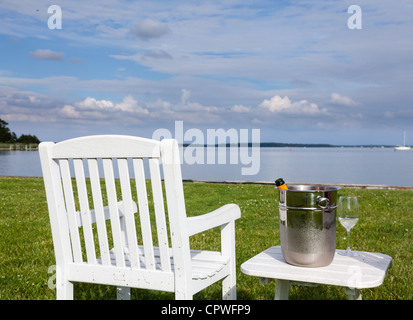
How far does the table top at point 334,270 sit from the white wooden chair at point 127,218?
337mm

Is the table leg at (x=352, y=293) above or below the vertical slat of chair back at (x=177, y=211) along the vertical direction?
below

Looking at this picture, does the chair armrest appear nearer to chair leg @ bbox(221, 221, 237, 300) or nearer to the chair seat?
chair leg @ bbox(221, 221, 237, 300)

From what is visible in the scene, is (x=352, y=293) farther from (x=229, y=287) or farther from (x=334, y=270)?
(x=229, y=287)

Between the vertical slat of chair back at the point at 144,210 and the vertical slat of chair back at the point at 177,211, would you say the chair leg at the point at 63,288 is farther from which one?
the vertical slat of chair back at the point at 177,211

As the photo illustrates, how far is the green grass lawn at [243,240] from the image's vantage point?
4.17 metres

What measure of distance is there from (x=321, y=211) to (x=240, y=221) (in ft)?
18.0

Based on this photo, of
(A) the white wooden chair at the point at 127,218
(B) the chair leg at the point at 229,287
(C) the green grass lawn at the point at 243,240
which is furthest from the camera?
(C) the green grass lawn at the point at 243,240

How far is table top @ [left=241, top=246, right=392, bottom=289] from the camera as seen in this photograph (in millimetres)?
2297

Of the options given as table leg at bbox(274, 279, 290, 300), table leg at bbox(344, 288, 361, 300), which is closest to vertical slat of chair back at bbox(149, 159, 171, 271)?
table leg at bbox(274, 279, 290, 300)

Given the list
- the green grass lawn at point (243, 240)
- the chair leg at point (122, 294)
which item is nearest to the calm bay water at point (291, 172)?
the green grass lawn at point (243, 240)

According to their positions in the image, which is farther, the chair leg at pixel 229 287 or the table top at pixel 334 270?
the chair leg at pixel 229 287
